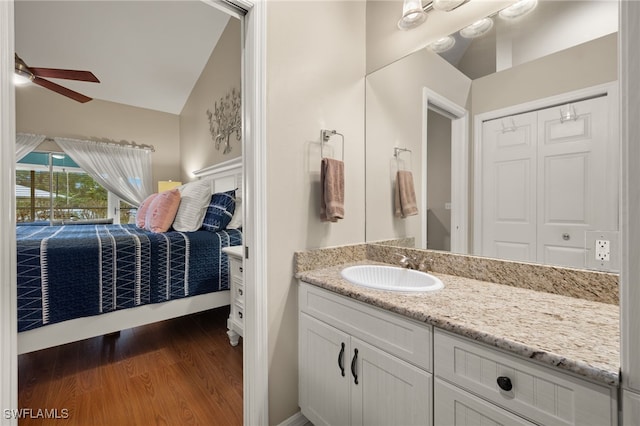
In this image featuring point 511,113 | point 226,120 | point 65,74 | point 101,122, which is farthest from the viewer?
point 101,122

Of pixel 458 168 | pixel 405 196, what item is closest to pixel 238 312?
pixel 405 196

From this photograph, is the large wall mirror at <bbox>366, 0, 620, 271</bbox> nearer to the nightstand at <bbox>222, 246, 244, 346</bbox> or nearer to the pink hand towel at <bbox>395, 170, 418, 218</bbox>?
the pink hand towel at <bbox>395, 170, 418, 218</bbox>

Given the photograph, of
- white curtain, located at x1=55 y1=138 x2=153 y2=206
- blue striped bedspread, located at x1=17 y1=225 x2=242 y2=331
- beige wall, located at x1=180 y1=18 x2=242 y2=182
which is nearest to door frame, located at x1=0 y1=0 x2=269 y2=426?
blue striped bedspread, located at x1=17 y1=225 x2=242 y2=331

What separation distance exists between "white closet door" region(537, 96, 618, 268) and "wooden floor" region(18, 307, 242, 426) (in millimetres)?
1812

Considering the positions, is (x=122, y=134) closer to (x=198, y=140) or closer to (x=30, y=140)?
(x=30, y=140)

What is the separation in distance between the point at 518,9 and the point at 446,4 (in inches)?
12.2

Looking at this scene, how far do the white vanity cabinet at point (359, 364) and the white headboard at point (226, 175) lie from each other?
79.2 inches

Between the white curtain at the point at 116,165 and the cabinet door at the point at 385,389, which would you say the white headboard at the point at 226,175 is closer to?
the white curtain at the point at 116,165

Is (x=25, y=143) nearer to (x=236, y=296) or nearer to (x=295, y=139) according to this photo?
(x=236, y=296)

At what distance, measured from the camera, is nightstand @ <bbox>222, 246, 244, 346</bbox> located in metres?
2.15

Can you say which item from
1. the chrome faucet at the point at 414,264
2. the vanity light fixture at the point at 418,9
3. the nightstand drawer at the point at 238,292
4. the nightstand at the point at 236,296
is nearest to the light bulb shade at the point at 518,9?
the vanity light fixture at the point at 418,9

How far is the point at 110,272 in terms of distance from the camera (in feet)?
6.39

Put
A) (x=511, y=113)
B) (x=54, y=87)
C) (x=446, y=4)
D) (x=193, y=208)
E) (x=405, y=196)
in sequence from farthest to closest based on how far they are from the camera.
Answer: (x=193, y=208), (x=54, y=87), (x=405, y=196), (x=446, y=4), (x=511, y=113)

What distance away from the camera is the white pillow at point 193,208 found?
104 inches
